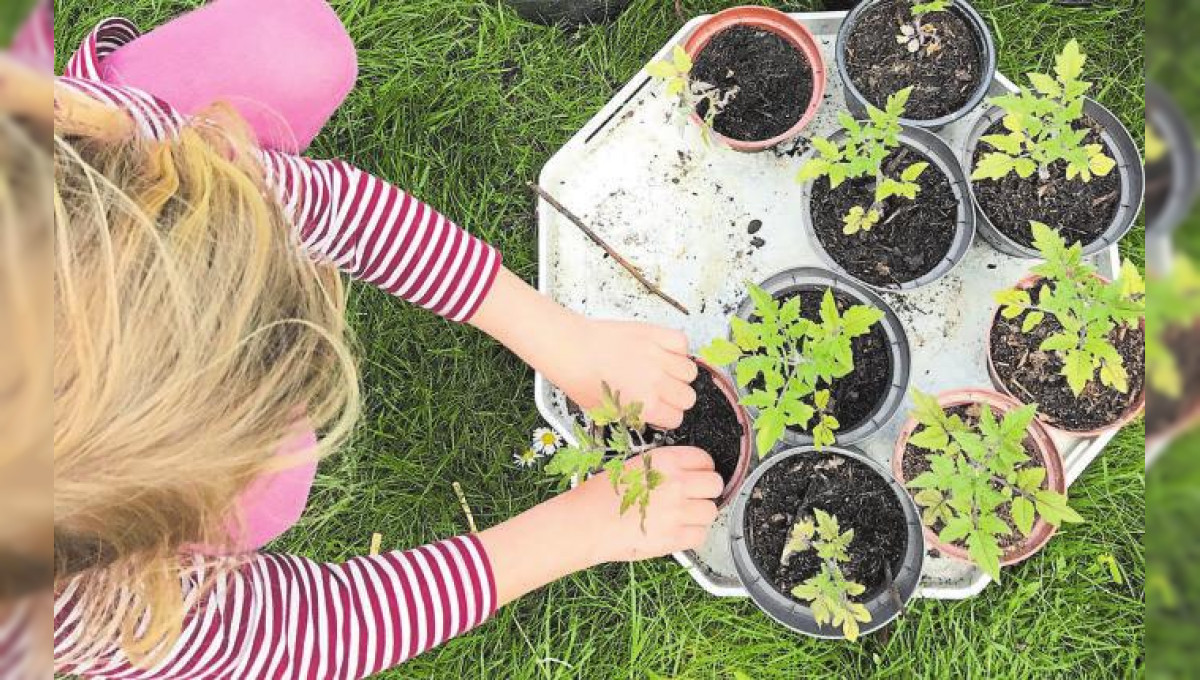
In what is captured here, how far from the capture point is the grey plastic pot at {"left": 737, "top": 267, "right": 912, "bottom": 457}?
123cm

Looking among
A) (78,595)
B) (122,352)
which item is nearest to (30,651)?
(122,352)

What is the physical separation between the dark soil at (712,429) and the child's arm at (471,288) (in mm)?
46

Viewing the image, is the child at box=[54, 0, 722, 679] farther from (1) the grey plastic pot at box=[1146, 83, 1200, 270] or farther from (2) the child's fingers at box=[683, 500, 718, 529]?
(1) the grey plastic pot at box=[1146, 83, 1200, 270]

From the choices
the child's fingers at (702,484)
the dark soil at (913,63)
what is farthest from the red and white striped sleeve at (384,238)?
the dark soil at (913,63)

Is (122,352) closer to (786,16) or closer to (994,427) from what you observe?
(994,427)

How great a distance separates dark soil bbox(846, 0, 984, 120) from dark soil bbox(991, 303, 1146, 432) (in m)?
0.32

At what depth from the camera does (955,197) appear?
128 cm

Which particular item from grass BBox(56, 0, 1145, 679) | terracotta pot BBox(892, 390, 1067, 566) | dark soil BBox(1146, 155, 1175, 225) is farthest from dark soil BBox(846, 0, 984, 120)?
dark soil BBox(1146, 155, 1175, 225)

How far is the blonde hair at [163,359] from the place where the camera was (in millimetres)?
787

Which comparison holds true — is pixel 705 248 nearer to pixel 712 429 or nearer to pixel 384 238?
pixel 712 429

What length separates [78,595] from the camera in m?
0.89

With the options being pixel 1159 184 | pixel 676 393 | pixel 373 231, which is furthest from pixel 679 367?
pixel 1159 184

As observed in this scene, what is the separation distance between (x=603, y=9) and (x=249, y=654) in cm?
115

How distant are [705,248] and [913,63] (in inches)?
15.8
